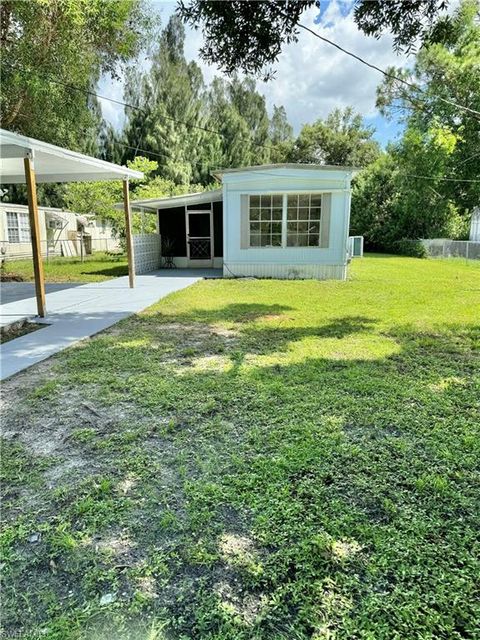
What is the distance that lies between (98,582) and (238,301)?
745cm

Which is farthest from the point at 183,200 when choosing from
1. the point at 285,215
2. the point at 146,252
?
the point at 285,215

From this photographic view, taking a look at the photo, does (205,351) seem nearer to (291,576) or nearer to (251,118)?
(291,576)

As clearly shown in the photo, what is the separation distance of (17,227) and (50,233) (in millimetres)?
2588

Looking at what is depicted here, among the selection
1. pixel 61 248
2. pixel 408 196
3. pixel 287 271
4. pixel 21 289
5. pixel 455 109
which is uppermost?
pixel 455 109

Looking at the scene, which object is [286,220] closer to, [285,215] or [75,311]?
[285,215]

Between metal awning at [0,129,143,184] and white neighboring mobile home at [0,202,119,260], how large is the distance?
9009mm

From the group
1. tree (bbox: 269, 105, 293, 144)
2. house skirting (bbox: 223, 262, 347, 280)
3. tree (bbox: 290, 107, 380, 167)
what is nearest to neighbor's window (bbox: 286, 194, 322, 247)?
house skirting (bbox: 223, 262, 347, 280)

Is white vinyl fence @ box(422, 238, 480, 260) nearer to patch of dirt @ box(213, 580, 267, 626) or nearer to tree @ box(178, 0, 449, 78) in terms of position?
tree @ box(178, 0, 449, 78)

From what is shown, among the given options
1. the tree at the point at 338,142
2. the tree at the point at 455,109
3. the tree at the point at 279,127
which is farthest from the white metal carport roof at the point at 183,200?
the tree at the point at 279,127

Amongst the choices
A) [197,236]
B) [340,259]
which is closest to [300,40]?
[340,259]

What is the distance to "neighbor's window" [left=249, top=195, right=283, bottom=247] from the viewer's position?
12578mm

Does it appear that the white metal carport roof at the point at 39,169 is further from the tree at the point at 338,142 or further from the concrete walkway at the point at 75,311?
the tree at the point at 338,142

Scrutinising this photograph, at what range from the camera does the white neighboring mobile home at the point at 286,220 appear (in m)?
12.0

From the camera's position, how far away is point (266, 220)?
41.6 feet
